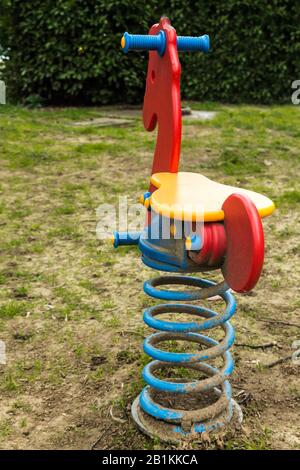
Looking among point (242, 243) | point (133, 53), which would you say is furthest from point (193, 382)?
point (133, 53)

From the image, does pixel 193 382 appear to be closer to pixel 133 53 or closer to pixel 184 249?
pixel 184 249

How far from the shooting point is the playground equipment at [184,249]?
2154mm

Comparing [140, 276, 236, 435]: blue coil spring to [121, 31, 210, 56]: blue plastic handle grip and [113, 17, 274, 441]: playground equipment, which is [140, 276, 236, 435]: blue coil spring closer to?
[113, 17, 274, 441]: playground equipment

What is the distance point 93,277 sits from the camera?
408 centimetres

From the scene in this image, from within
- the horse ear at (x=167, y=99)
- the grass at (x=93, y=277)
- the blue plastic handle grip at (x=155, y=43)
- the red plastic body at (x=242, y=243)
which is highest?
the blue plastic handle grip at (x=155, y=43)

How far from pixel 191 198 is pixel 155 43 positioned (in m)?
0.75

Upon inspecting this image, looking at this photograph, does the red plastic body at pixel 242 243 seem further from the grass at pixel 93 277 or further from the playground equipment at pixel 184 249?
the grass at pixel 93 277

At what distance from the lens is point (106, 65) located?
341 inches

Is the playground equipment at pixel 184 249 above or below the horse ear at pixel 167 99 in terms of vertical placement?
below

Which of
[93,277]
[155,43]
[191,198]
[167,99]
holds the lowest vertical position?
[93,277]

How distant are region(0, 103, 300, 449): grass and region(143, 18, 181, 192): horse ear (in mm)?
954

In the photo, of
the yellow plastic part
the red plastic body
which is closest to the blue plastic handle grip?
the yellow plastic part

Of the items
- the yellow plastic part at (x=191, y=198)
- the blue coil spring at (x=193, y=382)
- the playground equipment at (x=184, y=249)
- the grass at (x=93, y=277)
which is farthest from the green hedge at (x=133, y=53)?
the blue coil spring at (x=193, y=382)

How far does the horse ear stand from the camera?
2.66 metres
